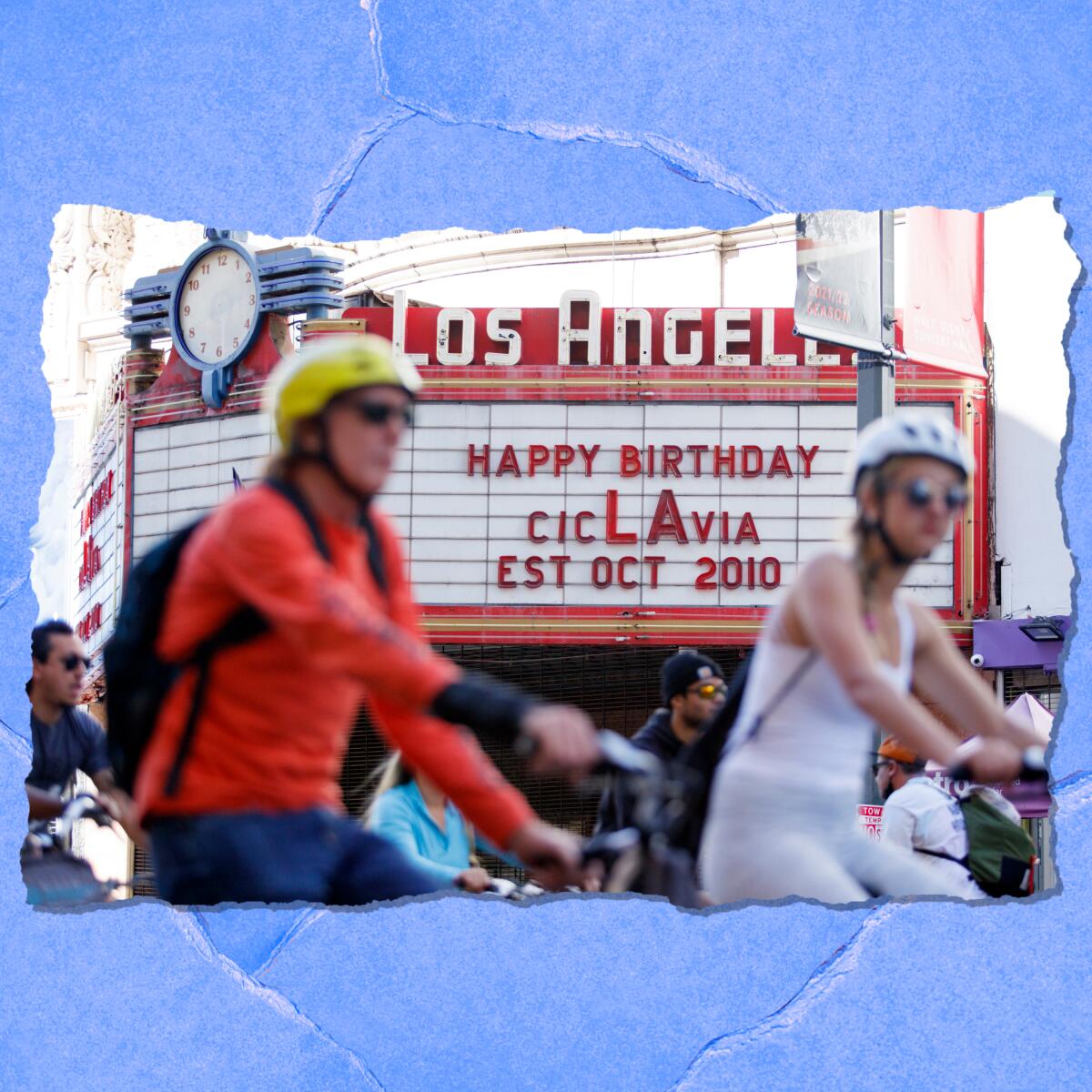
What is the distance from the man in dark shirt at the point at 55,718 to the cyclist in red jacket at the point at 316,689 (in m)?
0.53

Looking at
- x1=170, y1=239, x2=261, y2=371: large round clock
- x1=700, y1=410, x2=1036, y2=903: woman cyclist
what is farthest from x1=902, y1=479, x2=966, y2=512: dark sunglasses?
x1=170, y1=239, x2=261, y2=371: large round clock

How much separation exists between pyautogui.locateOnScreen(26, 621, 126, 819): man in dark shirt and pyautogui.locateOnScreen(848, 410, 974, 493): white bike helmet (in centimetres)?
149

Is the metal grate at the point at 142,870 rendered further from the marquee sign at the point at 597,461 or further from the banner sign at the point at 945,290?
the banner sign at the point at 945,290

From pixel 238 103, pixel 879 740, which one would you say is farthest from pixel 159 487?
pixel 879 740

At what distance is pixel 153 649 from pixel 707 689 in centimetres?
102

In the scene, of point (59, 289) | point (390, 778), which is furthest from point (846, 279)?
point (59, 289)

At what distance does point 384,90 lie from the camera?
3658 mm

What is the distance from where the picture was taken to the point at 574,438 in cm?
424

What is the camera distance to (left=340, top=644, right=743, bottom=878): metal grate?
3045 mm

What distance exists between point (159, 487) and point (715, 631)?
4.00ft

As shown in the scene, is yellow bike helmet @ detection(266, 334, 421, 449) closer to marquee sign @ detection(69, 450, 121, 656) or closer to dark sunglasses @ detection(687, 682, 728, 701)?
marquee sign @ detection(69, 450, 121, 656)

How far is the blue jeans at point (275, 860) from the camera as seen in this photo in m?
2.85

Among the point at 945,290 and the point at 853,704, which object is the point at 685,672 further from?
the point at 945,290

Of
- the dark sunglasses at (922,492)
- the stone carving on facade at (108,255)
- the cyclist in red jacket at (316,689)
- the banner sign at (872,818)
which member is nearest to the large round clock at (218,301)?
the stone carving on facade at (108,255)
